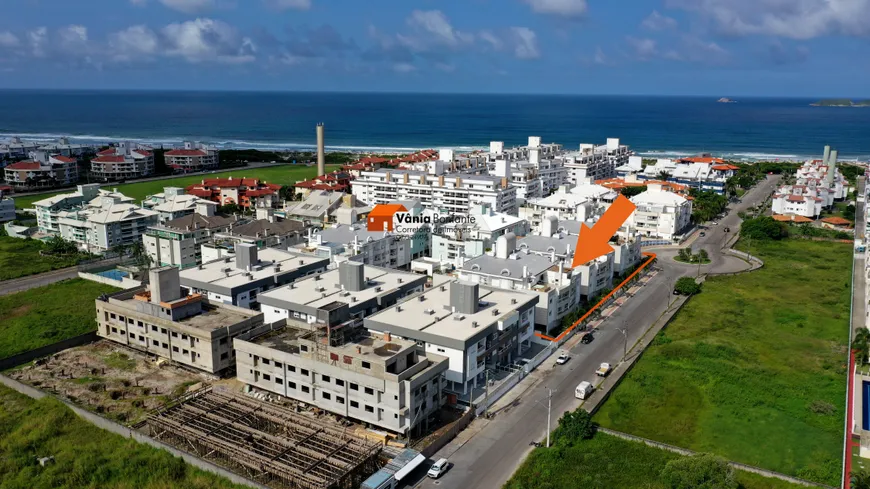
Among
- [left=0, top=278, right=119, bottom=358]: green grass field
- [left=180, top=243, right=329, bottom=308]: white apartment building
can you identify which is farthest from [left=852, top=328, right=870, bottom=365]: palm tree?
[left=0, top=278, right=119, bottom=358]: green grass field

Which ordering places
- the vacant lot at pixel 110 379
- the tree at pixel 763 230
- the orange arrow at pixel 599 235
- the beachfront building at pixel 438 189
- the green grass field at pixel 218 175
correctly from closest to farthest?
the vacant lot at pixel 110 379, the orange arrow at pixel 599 235, the tree at pixel 763 230, the beachfront building at pixel 438 189, the green grass field at pixel 218 175

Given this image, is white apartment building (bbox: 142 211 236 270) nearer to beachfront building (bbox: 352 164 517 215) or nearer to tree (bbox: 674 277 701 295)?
beachfront building (bbox: 352 164 517 215)

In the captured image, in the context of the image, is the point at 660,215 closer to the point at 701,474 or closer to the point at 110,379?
the point at 701,474

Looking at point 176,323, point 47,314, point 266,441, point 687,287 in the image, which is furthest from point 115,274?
point 687,287

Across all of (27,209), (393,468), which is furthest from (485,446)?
(27,209)

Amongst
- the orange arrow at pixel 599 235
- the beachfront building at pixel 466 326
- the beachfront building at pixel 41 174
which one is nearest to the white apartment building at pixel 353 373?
the beachfront building at pixel 466 326

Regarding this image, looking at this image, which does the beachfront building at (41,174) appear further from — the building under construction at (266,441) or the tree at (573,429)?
the tree at (573,429)

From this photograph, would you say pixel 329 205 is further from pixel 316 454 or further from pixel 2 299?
pixel 316 454

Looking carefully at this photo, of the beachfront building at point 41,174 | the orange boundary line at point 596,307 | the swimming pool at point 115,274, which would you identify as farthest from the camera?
the beachfront building at point 41,174
